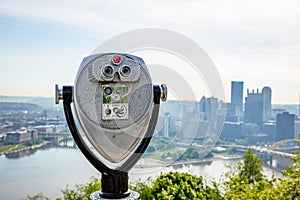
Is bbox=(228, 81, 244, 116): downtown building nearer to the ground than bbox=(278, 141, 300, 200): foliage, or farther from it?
farther from it

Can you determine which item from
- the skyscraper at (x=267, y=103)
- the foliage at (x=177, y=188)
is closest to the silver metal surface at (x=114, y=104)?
the foliage at (x=177, y=188)

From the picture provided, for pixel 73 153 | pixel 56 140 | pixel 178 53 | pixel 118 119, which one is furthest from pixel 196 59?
pixel 56 140

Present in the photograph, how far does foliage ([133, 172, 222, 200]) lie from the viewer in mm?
2307

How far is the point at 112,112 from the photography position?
1130 mm

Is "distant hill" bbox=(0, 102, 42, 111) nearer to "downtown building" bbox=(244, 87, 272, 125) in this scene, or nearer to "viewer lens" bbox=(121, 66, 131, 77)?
"downtown building" bbox=(244, 87, 272, 125)

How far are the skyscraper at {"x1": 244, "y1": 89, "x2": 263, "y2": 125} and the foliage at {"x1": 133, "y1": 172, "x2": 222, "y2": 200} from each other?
989 mm

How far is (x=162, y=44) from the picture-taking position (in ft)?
3.92

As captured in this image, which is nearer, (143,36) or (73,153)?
(143,36)

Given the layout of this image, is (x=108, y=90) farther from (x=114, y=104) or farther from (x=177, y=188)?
(x=177, y=188)

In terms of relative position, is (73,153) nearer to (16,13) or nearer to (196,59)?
(16,13)

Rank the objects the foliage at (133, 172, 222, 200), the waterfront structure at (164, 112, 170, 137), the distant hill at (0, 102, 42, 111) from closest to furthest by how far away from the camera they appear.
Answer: the waterfront structure at (164, 112, 170, 137) < the foliage at (133, 172, 222, 200) < the distant hill at (0, 102, 42, 111)

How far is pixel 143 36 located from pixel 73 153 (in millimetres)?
1630

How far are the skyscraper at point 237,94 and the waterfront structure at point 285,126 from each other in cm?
43

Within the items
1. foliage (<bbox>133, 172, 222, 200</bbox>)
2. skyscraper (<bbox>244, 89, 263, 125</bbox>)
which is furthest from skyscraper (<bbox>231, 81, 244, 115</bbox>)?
foliage (<bbox>133, 172, 222, 200</bbox>)
